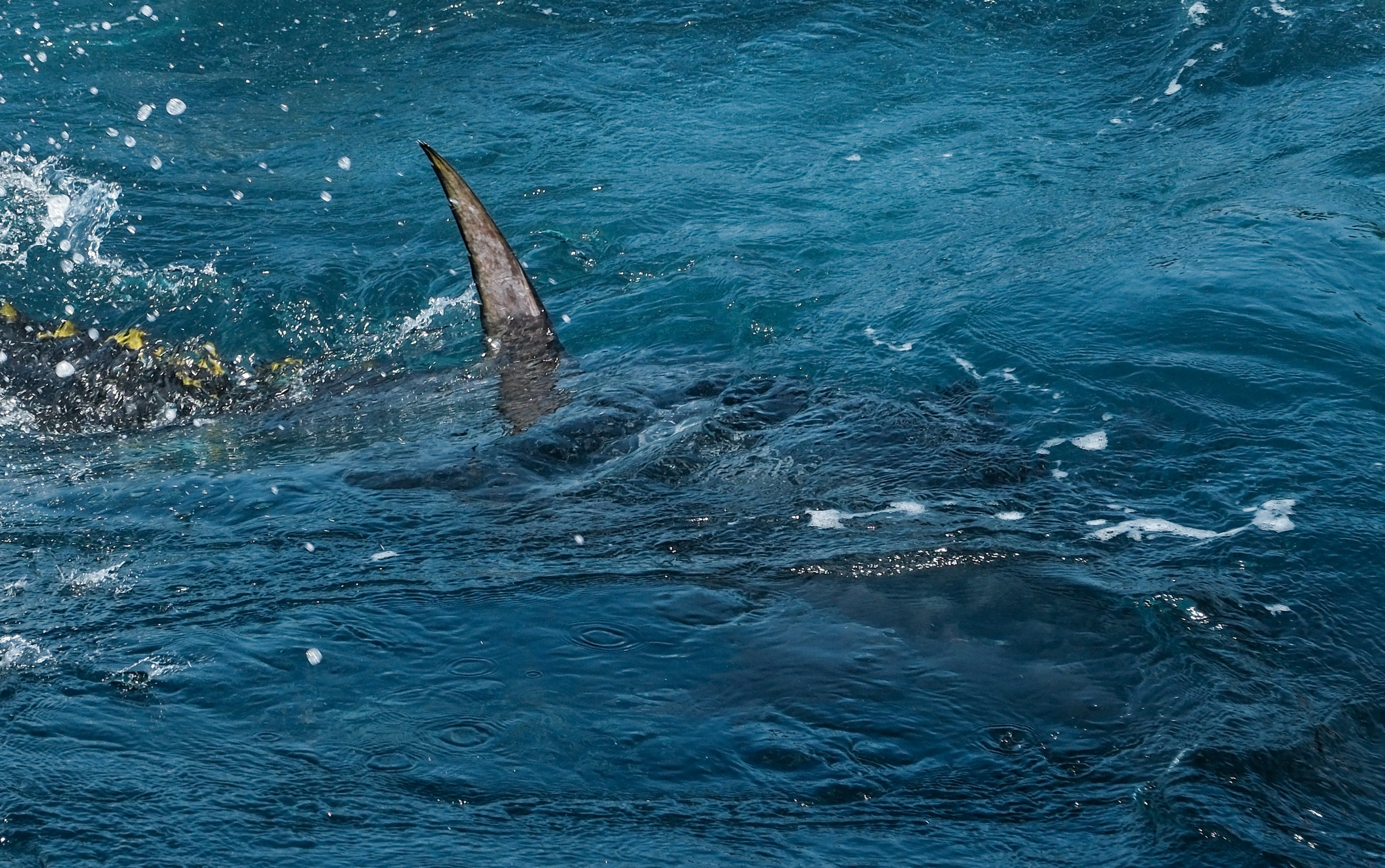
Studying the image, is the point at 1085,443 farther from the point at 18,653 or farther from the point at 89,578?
the point at 18,653

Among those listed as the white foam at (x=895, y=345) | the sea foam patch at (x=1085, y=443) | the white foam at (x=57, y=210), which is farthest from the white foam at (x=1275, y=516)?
the white foam at (x=57, y=210)

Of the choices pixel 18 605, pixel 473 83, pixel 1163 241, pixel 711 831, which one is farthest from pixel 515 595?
pixel 473 83

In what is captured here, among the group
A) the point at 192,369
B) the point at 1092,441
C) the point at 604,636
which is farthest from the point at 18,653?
the point at 1092,441

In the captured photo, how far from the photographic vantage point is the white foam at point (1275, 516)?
4.34 metres

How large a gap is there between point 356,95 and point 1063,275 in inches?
220

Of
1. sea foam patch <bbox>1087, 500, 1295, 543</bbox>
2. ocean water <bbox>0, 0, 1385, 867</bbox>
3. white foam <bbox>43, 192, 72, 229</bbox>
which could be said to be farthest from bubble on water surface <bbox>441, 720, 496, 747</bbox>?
white foam <bbox>43, 192, 72, 229</bbox>

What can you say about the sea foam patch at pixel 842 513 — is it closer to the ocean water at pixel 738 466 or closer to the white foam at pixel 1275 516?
the ocean water at pixel 738 466

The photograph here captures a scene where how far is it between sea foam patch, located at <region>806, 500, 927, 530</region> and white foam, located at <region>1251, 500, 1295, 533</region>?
3.73 feet

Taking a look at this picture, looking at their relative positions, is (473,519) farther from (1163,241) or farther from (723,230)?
(1163,241)

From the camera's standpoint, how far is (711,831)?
2.98 m

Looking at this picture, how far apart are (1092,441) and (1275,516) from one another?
79cm

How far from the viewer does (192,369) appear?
602cm

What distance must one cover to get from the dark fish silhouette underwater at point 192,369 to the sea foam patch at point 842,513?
1.44 meters

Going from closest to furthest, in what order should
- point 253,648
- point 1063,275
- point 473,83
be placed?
1. point 253,648
2. point 1063,275
3. point 473,83
